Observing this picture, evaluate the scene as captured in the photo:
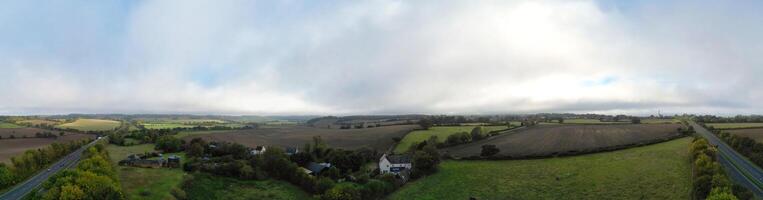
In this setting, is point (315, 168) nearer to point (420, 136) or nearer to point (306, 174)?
point (306, 174)

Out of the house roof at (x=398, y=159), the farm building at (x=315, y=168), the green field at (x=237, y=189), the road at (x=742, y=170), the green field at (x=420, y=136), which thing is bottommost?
the green field at (x=237, y=189)

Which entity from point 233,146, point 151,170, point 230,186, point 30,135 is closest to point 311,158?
point 233,146

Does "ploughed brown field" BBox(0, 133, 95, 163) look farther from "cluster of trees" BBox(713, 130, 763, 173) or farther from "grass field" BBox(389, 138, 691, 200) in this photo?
"cluster of trees" BBox(713, 130, 763, 173)

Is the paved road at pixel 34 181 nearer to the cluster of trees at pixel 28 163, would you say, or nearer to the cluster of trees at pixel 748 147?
the cluster of trees at pixel 28 163

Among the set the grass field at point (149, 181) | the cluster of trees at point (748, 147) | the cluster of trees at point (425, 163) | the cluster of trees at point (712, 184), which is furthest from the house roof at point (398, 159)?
the cluster of trees at point (748, 147)

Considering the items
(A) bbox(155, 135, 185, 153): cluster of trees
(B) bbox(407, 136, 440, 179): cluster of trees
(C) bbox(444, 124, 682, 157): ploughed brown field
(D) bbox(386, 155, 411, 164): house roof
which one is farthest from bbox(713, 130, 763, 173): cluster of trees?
(A) bbox(155, 135, 185, 153): cluster of trees

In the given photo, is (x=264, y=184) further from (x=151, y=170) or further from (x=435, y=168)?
(x=435, y=168)
